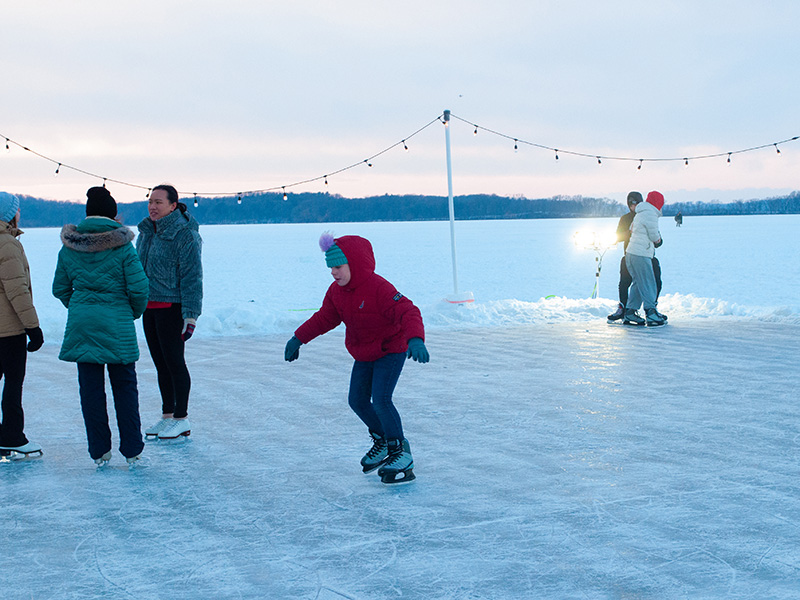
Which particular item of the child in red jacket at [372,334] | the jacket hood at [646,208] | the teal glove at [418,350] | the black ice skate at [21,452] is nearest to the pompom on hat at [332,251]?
the child in red jacket at [372,334]


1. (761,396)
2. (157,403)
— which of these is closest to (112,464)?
(157,403)

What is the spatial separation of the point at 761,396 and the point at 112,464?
4810mm

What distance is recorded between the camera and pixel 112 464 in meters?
4.82

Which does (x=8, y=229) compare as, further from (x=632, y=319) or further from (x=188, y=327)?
(x=632, y=319)

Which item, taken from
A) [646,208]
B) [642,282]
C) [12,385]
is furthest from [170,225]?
[646,208]

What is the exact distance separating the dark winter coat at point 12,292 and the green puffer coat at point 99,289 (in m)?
0.23

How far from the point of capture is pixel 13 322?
4.66 metres

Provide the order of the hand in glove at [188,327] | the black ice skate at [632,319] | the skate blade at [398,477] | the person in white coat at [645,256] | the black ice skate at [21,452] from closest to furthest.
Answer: the skate blade at [398,477]
the black ice skate at [21,452]
the hand in glove at [188,327]
the person in white coat at [645,256]
the black ice skate at [632,319]

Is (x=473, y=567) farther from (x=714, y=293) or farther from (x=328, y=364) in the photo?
(x=714, y=293)

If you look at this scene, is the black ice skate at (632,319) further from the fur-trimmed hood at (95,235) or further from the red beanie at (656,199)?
the fur-trimmed hood at (95,235)

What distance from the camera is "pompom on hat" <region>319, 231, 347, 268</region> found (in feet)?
13.6

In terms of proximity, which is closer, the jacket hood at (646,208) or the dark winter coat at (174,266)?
the dark winter coat at (174,266)

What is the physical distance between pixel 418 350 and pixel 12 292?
7.73 feet

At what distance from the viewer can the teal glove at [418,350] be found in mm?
3943
